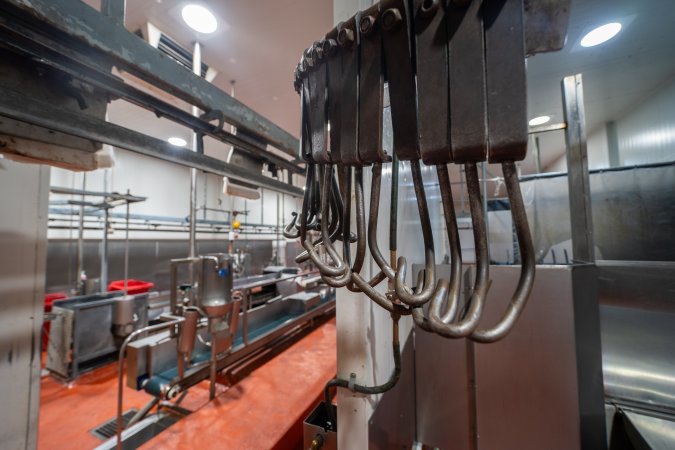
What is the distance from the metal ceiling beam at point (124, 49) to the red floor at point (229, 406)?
135 cm

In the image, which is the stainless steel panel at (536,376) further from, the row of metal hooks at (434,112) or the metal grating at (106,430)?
the metal grating at (106,430)

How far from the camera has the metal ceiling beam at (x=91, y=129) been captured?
0.41m

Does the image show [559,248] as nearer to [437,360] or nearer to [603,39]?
[603,39]

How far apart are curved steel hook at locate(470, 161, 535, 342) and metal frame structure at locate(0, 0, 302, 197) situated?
2.39 ft

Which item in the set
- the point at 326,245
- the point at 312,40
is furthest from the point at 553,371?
the point at 312,40

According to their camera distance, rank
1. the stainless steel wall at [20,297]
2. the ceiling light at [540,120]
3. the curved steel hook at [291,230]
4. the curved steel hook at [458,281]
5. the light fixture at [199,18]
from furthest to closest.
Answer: the ceiling light at [540,120]
the light fixture at [199,18]
the stainless steel wall at [20,297]
the curved steel hook at [291,230]
the curved steel hook at [458,281]

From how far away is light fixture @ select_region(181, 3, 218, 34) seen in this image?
1310 millimetres

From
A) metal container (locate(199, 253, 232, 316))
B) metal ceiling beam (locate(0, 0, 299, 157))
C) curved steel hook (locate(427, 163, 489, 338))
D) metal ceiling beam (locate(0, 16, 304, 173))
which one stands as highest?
metal ceiling beam (locate(0, 0, 299, 157))

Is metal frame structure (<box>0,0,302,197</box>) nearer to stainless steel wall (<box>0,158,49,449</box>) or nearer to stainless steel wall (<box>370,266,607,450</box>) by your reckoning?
stainless steel wall (<box>0,158,49,449</box>)

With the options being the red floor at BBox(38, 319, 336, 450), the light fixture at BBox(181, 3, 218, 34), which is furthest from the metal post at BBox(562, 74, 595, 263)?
the light fixture at BBox(181, 3, 218, 34)

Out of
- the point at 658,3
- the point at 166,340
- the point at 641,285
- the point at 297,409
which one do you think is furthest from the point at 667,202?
the point at 166,340

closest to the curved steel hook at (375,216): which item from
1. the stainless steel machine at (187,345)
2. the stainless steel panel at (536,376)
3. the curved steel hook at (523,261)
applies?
the curved steel hook at (523,261)

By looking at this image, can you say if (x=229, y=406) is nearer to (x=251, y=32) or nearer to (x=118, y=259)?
(x=251, y=32)

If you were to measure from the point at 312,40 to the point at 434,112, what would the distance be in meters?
1.71
